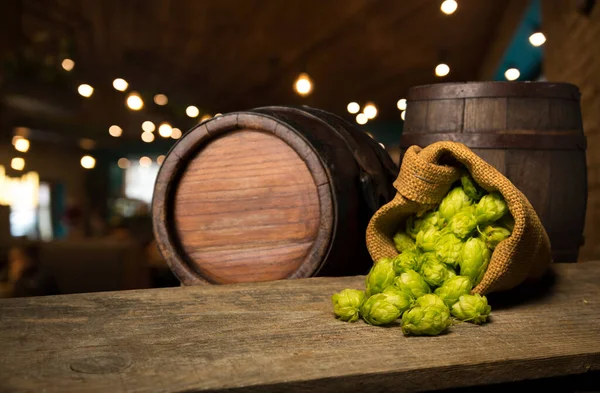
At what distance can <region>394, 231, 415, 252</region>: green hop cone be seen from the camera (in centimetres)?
153

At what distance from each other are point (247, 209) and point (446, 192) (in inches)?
25.8

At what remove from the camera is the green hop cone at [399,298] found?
1192 millimetres

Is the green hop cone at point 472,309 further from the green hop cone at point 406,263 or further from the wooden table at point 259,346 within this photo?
the green hop cone at point 406,263

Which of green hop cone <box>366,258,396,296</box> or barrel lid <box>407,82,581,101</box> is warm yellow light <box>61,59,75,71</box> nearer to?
barrel lid <box>407,82,581,101</box>

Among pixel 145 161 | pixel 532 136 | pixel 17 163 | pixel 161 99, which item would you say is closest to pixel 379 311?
pixel 532 136

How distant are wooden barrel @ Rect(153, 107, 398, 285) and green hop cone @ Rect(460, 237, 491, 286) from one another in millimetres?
434

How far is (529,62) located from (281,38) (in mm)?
3233

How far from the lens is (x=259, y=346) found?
103cm

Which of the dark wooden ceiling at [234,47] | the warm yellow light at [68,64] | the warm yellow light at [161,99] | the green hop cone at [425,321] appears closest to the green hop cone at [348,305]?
the green hop cone at [425,321]

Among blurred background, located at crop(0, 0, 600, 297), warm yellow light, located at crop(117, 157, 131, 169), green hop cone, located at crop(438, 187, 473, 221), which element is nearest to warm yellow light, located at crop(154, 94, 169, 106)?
blurred background, located at crop(0, 0, 600, 297)

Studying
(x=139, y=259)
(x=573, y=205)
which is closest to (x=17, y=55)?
(x=139, y=259)

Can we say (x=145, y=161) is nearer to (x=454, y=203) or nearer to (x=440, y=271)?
(x=454, y=203)

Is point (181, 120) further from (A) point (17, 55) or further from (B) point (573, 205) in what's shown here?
(B) point (573, 205)

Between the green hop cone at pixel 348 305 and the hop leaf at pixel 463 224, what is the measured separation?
30 centimetres
